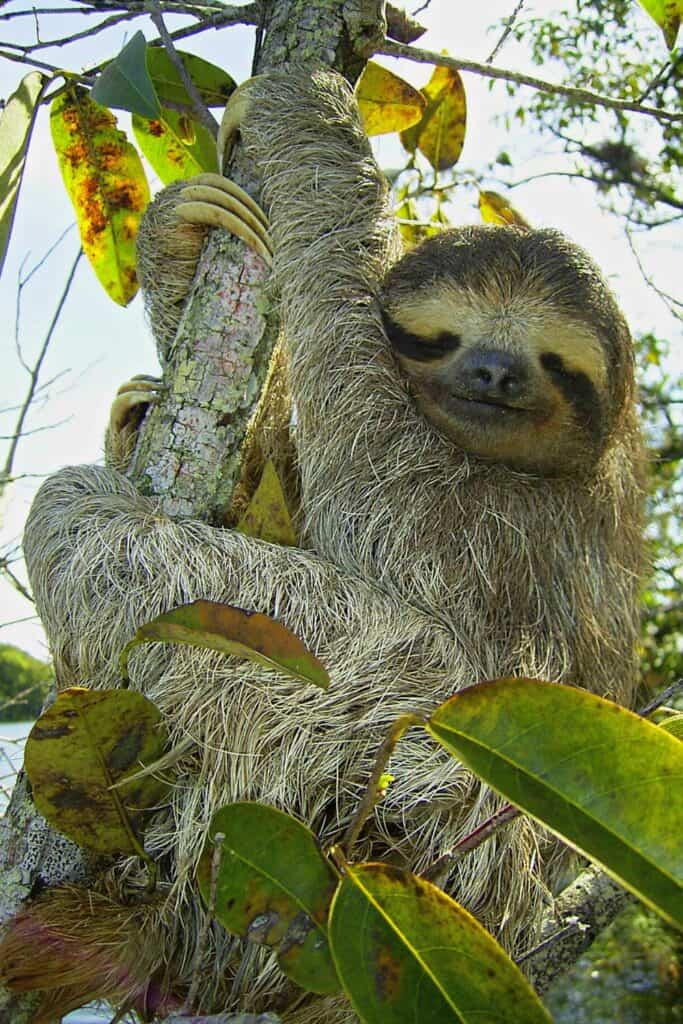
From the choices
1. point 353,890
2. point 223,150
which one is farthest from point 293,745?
point 223,150

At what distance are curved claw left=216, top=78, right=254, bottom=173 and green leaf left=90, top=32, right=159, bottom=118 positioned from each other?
85 cm

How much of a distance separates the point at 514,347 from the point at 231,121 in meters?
1.67

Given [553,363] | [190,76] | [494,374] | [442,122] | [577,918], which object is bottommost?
[577,918]

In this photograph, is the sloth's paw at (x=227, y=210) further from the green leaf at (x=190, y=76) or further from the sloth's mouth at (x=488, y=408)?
the sloth's mouth at (x=488, y=408)

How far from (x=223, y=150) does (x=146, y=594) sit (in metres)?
2.13

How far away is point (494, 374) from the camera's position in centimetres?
414

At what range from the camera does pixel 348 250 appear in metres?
4.63

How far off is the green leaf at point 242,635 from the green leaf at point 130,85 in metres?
1.93

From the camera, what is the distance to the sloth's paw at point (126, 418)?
15.2 feet

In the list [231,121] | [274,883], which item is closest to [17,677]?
[231,121]

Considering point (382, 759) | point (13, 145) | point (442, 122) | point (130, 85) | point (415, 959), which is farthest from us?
point (442, 122)

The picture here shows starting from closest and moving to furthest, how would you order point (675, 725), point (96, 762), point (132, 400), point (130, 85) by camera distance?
point (675, 725), point (96, 762), point (130, 85), point (132, 400)

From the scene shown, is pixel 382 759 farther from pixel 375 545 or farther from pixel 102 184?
pixel 102 184

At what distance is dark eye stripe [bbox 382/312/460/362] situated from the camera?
4348mm
